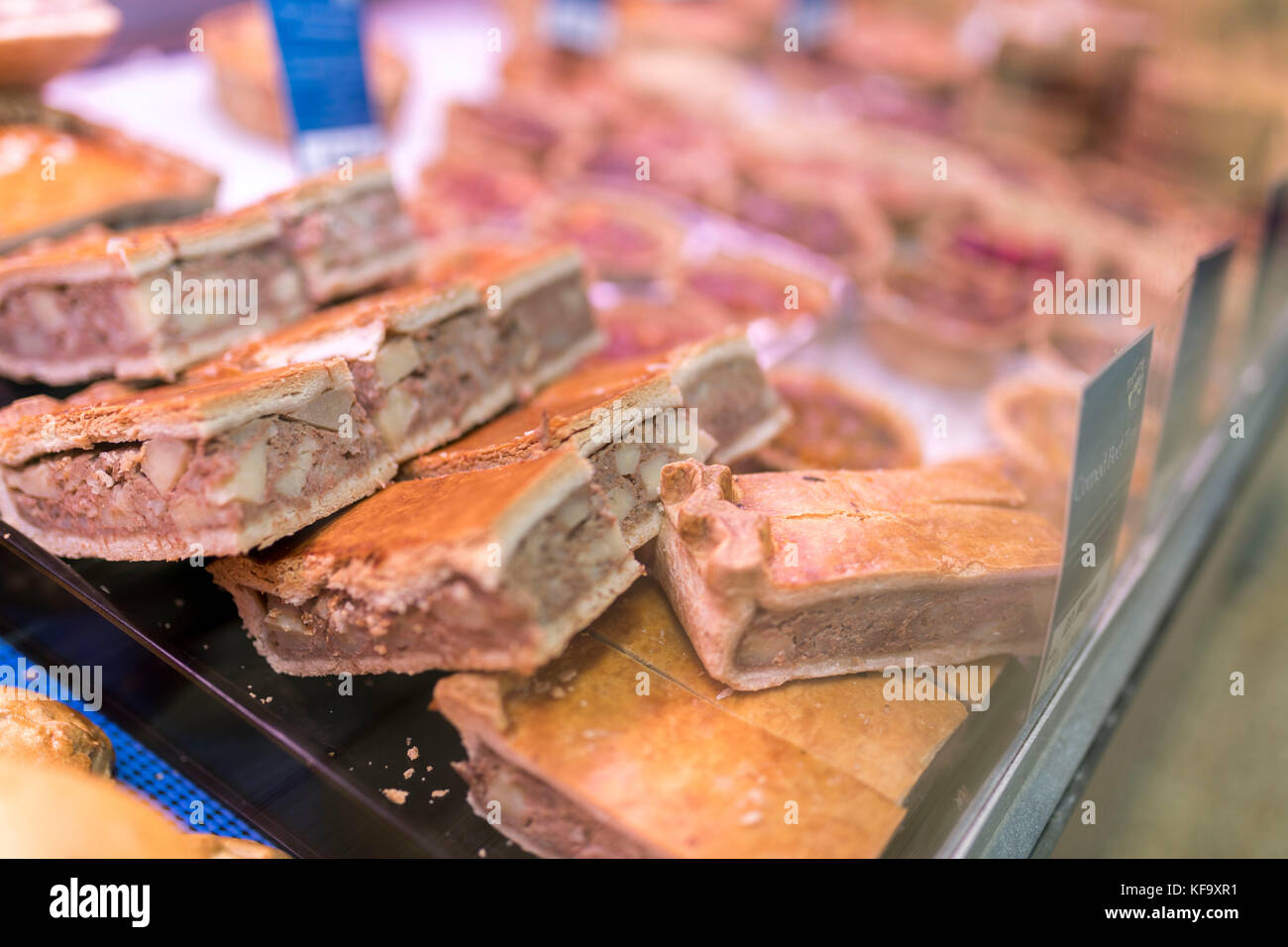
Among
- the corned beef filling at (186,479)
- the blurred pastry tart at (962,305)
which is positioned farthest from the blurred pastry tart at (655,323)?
the corned beef filling at (186,479)

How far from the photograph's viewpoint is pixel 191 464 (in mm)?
1939

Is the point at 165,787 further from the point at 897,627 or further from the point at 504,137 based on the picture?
the point at 504,137

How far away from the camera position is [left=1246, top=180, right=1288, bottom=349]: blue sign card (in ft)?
11.3

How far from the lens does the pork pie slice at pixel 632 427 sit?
7.07 feet

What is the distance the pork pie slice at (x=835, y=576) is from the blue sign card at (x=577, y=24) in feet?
14.3

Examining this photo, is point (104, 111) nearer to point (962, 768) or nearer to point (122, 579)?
point (122, 579)

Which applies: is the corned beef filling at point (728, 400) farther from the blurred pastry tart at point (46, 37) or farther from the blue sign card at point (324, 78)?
the blurred pastry tart at point (46, 37)

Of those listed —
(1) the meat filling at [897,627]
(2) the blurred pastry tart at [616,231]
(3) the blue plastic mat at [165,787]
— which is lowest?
(3) the blue plastic mat at [165,787]

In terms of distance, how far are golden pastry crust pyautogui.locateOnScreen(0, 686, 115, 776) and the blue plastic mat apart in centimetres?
7

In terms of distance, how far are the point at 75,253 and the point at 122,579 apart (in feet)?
3.03

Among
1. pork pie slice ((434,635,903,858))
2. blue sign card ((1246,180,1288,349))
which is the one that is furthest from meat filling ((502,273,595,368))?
blue sign card ((1246,180,1288,349))

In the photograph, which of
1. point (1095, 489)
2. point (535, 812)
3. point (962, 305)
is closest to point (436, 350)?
point (535, 812)

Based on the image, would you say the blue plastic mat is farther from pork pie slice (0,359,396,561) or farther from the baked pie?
the baked pie

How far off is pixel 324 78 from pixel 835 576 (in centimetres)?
286
